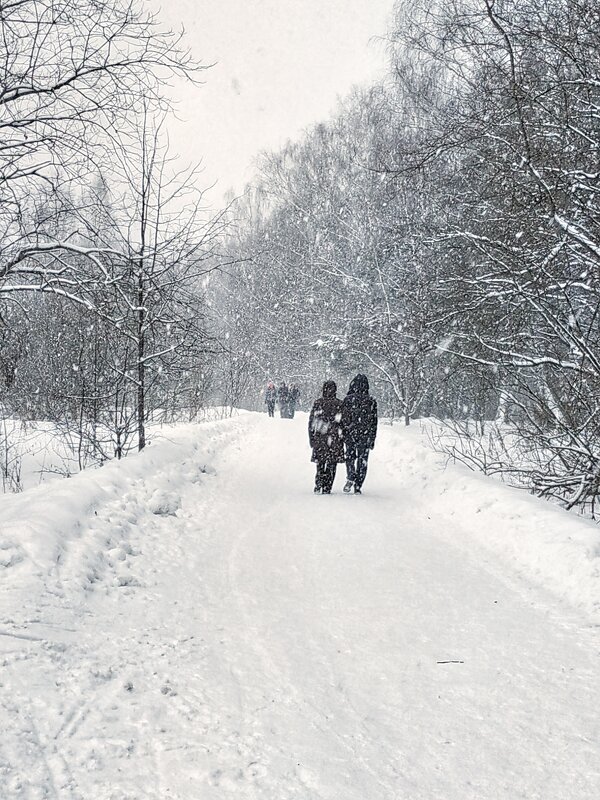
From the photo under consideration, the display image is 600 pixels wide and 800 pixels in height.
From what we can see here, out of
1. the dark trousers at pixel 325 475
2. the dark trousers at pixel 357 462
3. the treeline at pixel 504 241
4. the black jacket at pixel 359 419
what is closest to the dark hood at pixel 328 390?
the black jacket at pixel 359 419

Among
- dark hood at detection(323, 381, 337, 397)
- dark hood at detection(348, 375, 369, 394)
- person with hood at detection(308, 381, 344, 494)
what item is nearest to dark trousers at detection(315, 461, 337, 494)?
person with hood at detection(308, 381, 344, 494)

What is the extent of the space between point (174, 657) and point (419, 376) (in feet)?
50.5

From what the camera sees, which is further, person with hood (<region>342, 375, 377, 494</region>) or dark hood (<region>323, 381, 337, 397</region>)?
dark hood (<region>323, 381, 337, 397</region>)

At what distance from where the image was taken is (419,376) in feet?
58.7

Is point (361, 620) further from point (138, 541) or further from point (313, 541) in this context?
point (138, 541)

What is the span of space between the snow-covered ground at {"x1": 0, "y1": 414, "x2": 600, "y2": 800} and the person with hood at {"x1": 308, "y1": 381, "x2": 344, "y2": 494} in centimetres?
219

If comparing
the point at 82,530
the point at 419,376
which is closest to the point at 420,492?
the point at 82,530

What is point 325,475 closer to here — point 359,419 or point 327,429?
point 327,429

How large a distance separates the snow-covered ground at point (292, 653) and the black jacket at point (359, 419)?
7.92ft

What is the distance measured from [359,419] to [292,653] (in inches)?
235

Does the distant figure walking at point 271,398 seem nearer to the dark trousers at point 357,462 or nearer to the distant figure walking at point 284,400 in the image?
the distant figure walking at point 284,400

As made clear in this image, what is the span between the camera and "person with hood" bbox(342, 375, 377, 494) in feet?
30.0

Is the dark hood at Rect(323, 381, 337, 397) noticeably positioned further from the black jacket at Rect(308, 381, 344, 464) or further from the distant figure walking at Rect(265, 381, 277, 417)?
the distant figure walking at Rect(265, 381, 277, 417)

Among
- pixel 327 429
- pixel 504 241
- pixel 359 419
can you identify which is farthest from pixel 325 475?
pixel 504 241
